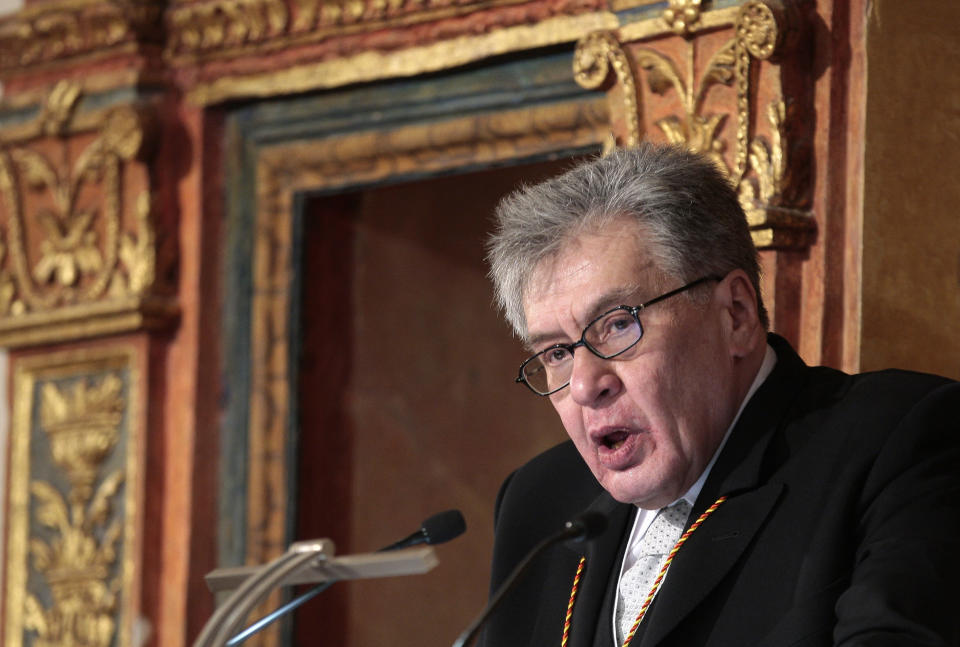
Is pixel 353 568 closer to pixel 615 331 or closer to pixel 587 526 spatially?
pixel 587 526

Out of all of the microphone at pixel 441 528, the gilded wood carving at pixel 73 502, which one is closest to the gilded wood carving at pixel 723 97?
the microphone at pixel 441 528

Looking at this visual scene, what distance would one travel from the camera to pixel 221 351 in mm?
4016

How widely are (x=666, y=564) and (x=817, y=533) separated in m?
0.28

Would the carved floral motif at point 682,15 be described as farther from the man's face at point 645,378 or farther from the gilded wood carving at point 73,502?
the gilded wood carving at point 73,502

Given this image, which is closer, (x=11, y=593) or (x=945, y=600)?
(x=945, y=600)

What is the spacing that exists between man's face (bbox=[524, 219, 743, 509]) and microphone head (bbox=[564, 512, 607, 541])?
9.9 inches

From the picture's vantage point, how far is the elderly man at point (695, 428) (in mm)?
2209

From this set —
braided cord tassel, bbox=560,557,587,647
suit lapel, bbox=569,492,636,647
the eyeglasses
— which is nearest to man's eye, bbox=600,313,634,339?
the eyeglasses

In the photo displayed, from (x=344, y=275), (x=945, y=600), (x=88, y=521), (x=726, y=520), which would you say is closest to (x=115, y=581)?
(x=88, y=521)

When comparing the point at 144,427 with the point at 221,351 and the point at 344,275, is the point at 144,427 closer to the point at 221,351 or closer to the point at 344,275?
the point at 221,351

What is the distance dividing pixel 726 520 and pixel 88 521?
2.13 meters

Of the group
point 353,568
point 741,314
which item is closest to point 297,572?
point 353,568

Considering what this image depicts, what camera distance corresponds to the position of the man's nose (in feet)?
7.86

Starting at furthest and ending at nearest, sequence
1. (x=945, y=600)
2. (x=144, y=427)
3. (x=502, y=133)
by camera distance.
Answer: (x=144, y=427) → (x=502, y=133) → (x=945, y=600)
